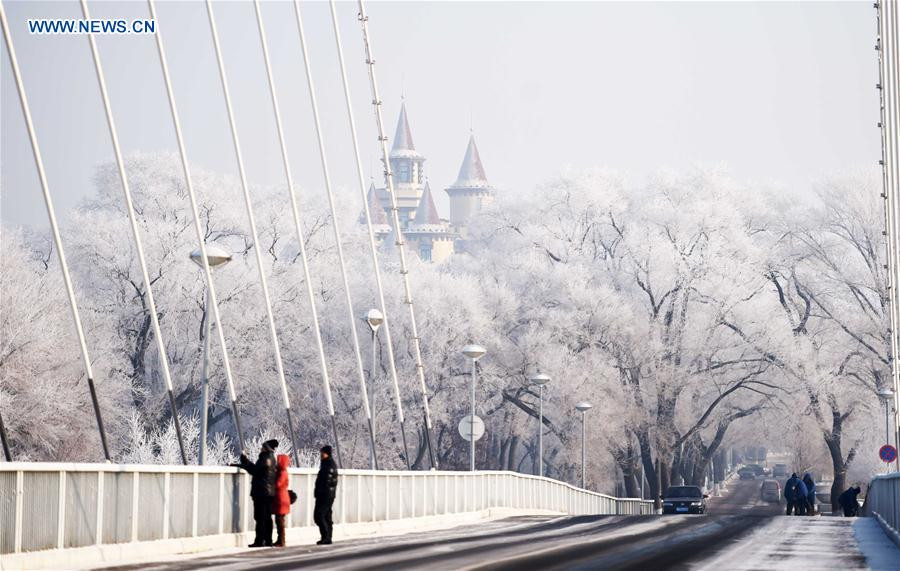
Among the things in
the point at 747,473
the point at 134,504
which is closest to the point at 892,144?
the point at 134,504

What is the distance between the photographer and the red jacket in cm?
2502

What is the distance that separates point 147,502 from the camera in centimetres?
2184

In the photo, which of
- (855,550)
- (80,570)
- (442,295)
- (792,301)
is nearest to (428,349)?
(442,295)

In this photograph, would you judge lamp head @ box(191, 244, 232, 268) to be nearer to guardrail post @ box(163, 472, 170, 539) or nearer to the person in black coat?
the person in black coat

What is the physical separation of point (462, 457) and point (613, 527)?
164ft

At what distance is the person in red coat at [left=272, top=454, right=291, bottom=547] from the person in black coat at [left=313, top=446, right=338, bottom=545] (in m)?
1.61

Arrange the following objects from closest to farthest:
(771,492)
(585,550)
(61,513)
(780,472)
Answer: (61,513)
(585,550)
(771,492)
(780,472)

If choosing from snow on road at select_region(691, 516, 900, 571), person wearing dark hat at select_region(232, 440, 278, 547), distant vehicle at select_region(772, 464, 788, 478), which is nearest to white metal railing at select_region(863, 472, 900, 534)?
snow on road at select_region(691, 516, 900, 571)

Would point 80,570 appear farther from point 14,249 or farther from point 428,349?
point 428,349

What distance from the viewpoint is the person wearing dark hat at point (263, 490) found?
2486 centimetres

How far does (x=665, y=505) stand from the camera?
198 ft

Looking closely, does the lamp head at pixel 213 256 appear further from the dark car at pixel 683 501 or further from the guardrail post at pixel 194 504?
the dark car at pixel 683 501

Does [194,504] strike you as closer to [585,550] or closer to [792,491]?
[585,550]

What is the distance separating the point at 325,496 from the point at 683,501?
35.1m
